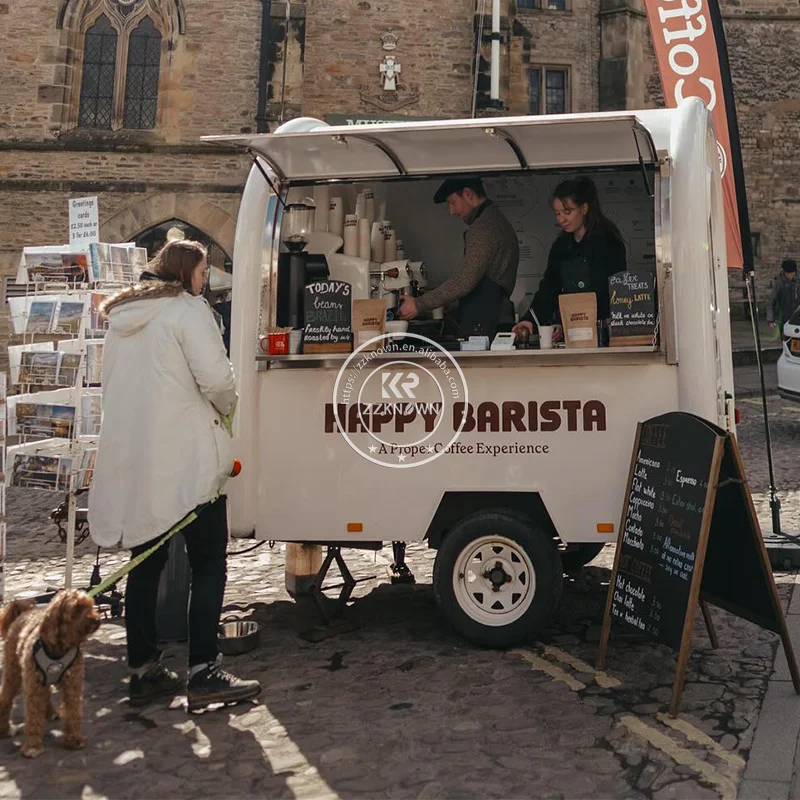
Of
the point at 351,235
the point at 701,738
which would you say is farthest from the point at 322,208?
the point at 701,738

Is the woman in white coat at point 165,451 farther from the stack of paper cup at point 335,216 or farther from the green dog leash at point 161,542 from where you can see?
the stack of paper cup at point 335,216

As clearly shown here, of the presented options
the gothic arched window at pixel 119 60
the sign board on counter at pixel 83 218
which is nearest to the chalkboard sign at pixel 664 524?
the sign board on counter at pixel 83 218

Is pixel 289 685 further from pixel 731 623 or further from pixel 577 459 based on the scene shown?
pixel 731 623

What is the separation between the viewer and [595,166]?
16.6 feet

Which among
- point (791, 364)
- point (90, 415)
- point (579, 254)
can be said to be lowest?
point (90, 415)

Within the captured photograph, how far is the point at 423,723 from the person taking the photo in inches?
158

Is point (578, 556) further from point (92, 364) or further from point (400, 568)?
point (92, 364)

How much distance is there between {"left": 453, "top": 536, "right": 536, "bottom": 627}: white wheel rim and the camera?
4.94m

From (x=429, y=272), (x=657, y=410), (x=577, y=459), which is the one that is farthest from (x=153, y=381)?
(x=429, y=272)

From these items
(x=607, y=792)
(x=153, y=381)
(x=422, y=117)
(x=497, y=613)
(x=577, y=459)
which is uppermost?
(x=422, y=117)

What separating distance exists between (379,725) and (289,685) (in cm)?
71

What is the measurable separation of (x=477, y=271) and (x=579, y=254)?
61cm

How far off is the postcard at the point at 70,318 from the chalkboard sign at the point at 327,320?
1.48 m

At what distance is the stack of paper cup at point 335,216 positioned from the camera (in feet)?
19.2
